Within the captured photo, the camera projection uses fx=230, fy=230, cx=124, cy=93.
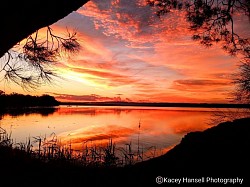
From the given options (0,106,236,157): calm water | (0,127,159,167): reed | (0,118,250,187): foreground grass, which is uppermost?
(0,118,250,187): foreground grass

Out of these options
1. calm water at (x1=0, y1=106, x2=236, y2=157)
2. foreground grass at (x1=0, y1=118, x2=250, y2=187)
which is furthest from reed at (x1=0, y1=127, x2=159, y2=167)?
foreground grass at (x1=0, y1=118, x2=250, y2=187)

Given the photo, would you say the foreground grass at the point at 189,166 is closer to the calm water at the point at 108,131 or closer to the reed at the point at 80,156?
the reed at the point at 80,156

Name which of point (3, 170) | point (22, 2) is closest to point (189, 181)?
point (22, 2)

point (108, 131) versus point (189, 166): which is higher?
point (189, 166)

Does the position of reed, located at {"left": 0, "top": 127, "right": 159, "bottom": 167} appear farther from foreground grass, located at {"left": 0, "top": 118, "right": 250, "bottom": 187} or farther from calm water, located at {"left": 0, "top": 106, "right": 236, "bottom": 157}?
foreground grass, located at {"left": 0, "top": 118, "right": 250, "bottom": 187}

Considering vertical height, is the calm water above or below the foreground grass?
below

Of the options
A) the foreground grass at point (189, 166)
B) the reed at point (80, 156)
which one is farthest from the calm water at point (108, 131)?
the foreground grass at point (189, 166)

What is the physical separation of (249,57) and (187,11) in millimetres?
1944

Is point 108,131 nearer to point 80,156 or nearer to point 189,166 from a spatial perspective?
point 80,156

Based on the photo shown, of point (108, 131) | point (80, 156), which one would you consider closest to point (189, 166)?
point (80, 156)

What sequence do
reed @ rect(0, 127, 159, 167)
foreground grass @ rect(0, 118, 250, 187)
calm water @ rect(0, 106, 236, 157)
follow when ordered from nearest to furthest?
foreground grass @ rect(0, 118, 250, 187), reed @ rect(0, 127, 159, 167), calm water @ rect(0, 106, 236, 157)

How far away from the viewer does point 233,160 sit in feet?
8.63

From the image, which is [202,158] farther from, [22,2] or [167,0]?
[167,0]

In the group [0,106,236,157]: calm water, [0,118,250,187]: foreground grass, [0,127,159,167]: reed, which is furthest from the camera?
[0,106,236,157]: calm water
